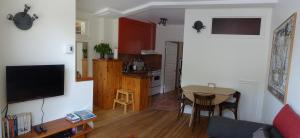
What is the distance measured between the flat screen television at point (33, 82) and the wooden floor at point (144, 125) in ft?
3.33

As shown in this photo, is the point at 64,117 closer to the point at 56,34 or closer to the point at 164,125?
the point at 56,34

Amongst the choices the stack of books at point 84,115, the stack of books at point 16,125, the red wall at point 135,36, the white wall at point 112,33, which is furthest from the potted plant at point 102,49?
the stack of books at point 16,125

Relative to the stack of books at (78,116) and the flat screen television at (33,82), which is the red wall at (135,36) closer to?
the stack of books at (78,116)

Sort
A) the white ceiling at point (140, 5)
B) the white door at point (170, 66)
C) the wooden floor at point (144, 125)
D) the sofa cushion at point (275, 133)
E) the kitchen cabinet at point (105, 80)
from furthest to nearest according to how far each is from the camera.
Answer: the white door at point (170, 66) → the kitchen cabinet at point (105, 80) → the white ceiling at point (140, 5) → the wooden floor at point (144, 125) → the sofa cushion at point (275, 133)

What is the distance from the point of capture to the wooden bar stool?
4.62 meters

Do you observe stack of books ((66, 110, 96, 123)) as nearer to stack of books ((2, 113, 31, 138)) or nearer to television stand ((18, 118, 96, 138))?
television stand ((18, 118, 96, 138))

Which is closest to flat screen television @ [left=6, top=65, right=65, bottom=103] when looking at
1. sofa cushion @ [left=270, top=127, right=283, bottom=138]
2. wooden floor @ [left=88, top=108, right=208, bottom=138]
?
wooden floor @ [left=88, top=108, right=208, bottom=138]

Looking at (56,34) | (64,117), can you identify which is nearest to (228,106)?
(64,117)

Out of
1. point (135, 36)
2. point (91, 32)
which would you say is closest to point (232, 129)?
point (91, 32)

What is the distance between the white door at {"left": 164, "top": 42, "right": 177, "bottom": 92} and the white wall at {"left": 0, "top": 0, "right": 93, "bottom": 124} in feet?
12.8

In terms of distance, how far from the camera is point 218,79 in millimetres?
4406

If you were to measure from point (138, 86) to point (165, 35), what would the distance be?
2.76 m

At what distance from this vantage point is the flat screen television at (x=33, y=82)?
2.45 m

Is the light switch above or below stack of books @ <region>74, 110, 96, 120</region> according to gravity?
above
